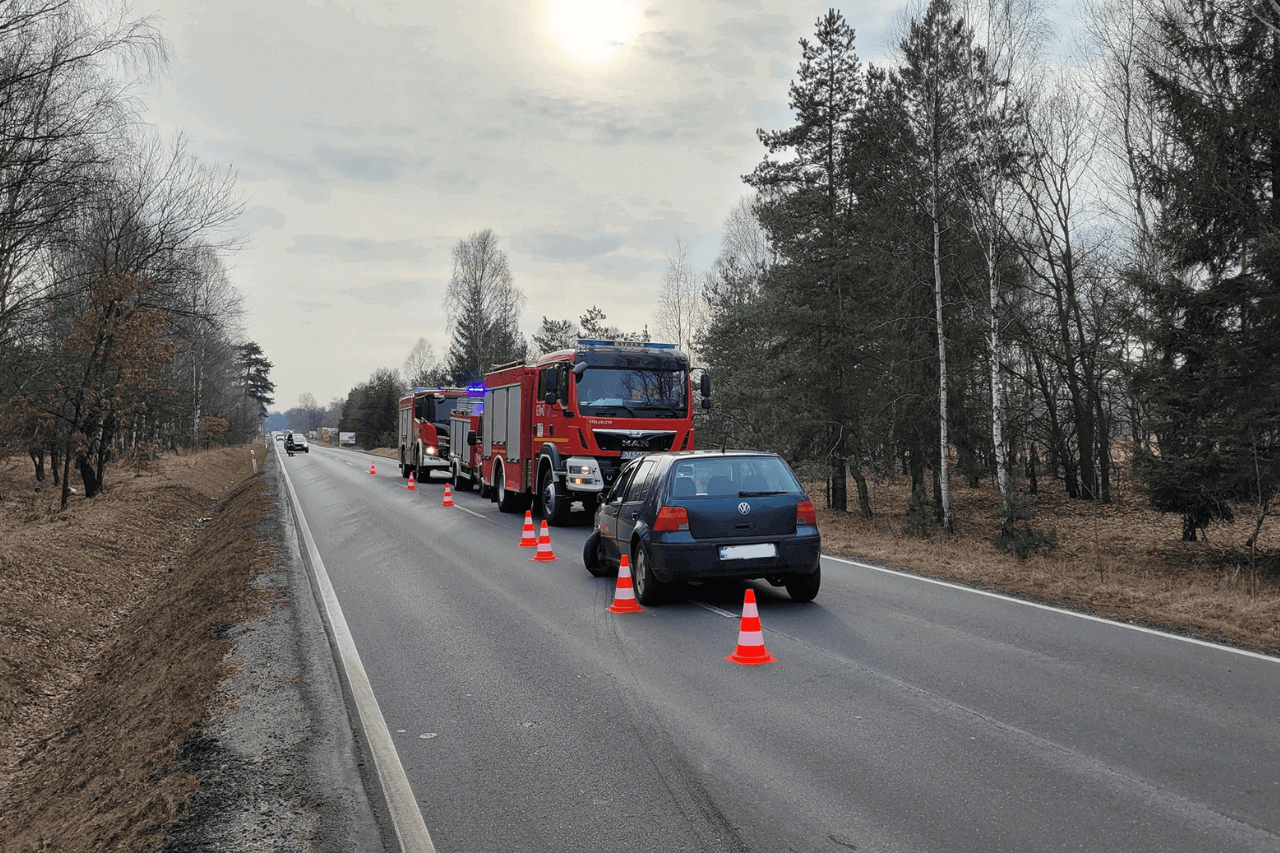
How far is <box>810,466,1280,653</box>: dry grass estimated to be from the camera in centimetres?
870

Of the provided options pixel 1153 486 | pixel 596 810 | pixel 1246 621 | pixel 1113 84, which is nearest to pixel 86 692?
pixel 596 810

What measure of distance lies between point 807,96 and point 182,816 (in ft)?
82.8

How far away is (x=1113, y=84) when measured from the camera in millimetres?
25922

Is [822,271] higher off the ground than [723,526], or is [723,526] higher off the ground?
[822,271]

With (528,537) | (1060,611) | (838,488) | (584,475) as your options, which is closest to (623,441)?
(584,475)

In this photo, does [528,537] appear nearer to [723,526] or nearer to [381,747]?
[723,526]

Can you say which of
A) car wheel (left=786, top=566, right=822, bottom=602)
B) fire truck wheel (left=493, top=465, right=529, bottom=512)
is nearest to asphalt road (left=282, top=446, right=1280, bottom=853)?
car wheel (left=786, top=566, right=822, bottom=602)

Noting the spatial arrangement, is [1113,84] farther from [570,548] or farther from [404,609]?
[404,609]

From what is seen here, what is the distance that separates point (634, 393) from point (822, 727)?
12529 mm

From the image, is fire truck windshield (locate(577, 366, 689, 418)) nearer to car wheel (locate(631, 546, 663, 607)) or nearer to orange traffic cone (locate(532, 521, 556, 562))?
orange traffic cone (locate(532, 521, 556, 562))

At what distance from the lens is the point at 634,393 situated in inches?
694

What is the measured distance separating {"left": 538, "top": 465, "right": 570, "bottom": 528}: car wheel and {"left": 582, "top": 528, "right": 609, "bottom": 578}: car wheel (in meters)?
5.86

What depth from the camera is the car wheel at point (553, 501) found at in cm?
1764

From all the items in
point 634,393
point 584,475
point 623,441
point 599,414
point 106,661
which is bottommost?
point 106,661
